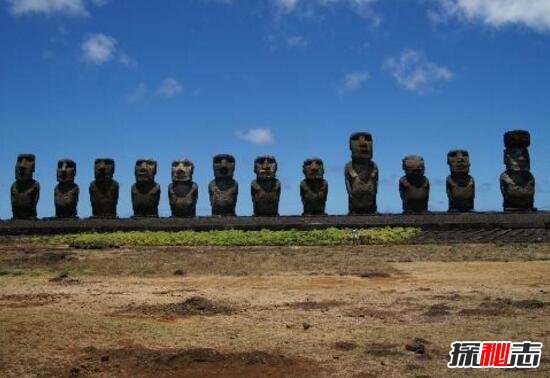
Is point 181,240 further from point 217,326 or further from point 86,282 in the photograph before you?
point 217,326

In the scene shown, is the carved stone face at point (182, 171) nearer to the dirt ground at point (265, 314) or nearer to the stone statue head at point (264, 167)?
the stone statue head at point (264, 167)

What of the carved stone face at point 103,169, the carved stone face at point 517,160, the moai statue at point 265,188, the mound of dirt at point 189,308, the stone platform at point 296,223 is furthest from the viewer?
the carved stone face at point 103,169

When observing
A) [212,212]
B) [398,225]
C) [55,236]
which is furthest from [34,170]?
[398,225]

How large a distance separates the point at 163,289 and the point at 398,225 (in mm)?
12089

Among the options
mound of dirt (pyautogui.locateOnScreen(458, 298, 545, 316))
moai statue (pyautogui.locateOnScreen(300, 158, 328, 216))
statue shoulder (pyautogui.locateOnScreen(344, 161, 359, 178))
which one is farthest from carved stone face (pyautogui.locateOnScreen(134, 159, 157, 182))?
mound of dirt (pyautogui.locateOnScreen(458, 298, 545, 316))

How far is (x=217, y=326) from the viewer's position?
718cm

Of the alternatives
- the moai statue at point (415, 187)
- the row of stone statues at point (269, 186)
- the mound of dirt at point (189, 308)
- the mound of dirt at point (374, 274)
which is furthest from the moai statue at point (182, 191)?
the mound of dirt at point (189, 308)

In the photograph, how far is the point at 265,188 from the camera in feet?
79.3

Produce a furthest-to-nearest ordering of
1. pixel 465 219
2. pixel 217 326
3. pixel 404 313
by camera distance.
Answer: pixel 465 219
pixel 404 313
pixel 217 326

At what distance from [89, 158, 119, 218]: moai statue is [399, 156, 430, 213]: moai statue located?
10.6 m

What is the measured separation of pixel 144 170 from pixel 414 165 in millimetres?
9794

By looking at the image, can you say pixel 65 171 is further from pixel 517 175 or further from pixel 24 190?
pixel 517 175

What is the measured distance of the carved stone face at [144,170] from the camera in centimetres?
2494

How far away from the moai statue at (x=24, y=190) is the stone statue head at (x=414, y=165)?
13792 mm
